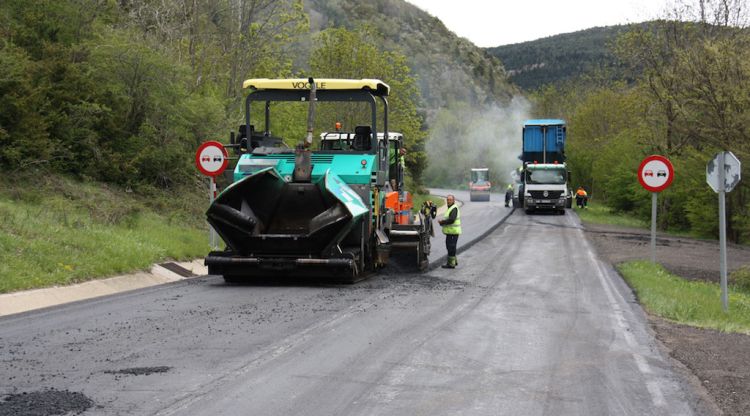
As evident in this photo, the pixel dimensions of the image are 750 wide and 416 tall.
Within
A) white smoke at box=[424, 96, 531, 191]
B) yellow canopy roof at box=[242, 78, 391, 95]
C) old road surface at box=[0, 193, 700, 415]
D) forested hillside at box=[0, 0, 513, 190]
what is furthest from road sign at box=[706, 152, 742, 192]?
white smoke at box=[424, 96, 531, 191]

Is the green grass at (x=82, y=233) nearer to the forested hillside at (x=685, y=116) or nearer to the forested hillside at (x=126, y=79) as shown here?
the forested hillside at (x=126, y=79)

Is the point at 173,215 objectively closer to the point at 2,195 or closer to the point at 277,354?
the point at 2,195

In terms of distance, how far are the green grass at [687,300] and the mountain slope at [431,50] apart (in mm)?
117610

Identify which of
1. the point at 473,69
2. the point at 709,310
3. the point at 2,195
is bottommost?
the point at 709,310

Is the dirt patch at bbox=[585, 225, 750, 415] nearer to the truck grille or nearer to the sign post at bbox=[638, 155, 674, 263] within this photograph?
the sign post at bbox=[638, 155, 674, 263]

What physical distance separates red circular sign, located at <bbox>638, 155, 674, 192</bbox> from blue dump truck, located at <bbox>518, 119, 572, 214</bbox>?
2520cm

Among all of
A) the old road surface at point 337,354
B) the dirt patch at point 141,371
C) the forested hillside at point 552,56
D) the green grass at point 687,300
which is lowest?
the green grass at point 687,300

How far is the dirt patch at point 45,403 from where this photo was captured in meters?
5.97

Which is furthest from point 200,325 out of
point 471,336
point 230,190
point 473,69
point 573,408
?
point 473,69

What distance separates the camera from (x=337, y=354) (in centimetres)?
830

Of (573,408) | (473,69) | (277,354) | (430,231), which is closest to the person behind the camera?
(573,408)

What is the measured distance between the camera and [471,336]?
960 cm

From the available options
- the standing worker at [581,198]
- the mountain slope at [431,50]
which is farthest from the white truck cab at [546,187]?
the mountain slope at [431,50]

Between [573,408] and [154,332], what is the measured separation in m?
4.88
